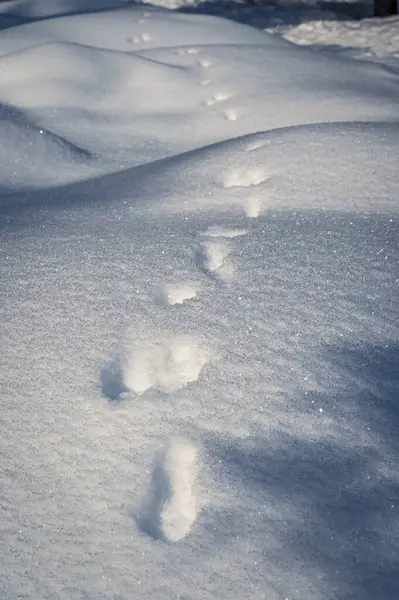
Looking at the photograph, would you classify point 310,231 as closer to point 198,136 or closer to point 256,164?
point 256,164

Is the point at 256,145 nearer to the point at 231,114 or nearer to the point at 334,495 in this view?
the point at 231,114

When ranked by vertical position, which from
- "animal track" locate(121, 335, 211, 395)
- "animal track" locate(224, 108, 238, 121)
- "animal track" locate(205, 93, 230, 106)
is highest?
"animal track" locate(121, 335, 211, 395)

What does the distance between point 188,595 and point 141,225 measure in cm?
92

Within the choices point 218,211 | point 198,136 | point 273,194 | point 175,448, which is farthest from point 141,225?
point 198,136

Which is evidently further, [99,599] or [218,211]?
[218,211]

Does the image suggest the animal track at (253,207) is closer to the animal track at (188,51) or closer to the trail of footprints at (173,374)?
the trail of footprints at (173,374)

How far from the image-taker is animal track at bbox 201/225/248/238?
143 cm

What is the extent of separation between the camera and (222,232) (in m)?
1.45

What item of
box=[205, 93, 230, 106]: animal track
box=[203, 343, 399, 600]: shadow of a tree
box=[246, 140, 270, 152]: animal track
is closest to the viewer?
box=[203, 343, 399, 600]: shadow of a tree

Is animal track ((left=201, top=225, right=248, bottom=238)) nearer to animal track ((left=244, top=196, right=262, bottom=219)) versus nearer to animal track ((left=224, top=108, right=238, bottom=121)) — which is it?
animal track ((left=244, top=196, right=262, bottom=219))

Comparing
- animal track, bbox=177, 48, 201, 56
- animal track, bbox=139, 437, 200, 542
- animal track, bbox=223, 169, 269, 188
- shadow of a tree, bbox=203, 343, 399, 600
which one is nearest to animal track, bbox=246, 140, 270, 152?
animal track, bbox=223, 169, 269, 188

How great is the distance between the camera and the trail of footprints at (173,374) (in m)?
0.86

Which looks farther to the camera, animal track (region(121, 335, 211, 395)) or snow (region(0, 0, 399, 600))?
animal track (region(121, 335, 211, 395))

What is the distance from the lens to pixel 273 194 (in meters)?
1.60
